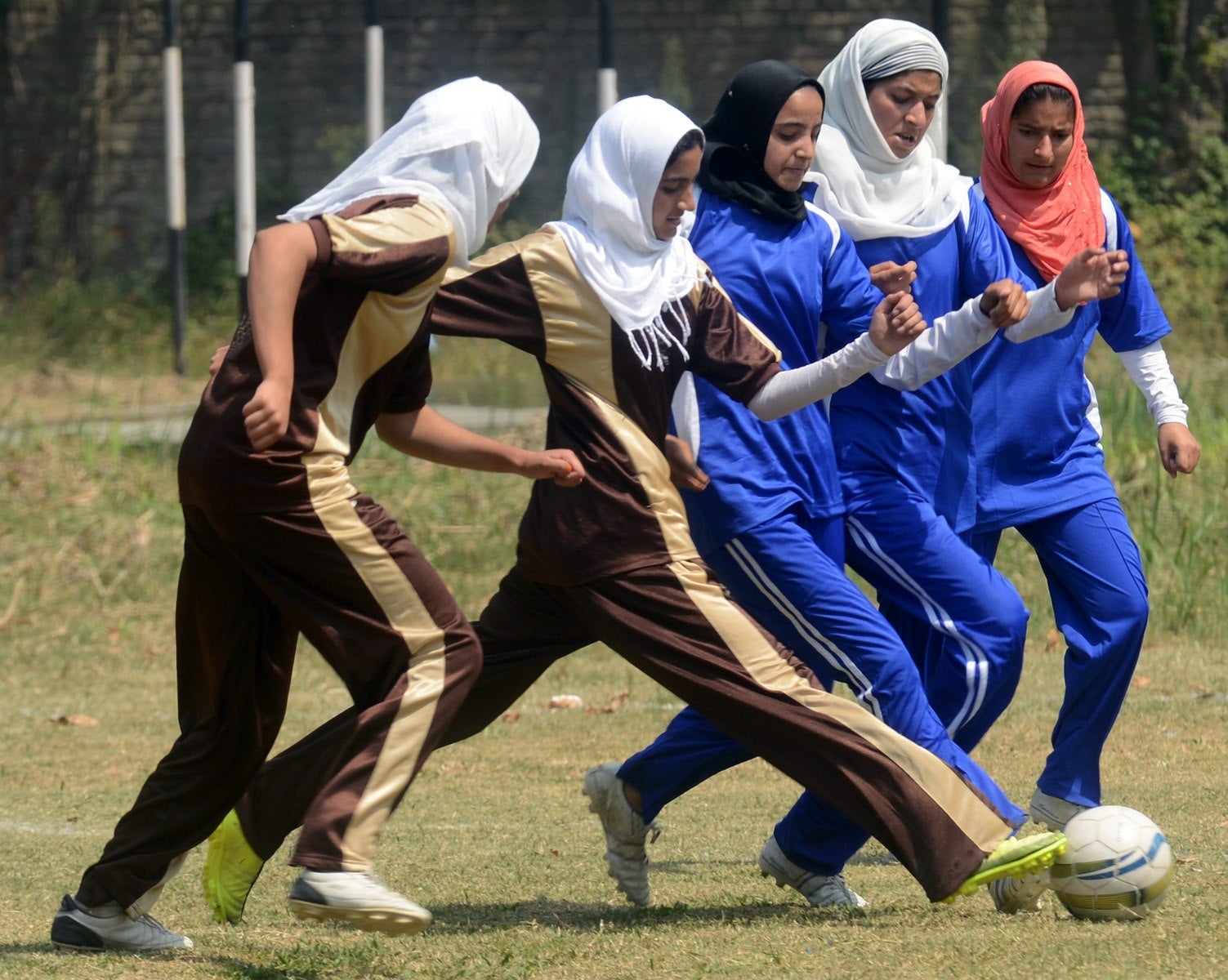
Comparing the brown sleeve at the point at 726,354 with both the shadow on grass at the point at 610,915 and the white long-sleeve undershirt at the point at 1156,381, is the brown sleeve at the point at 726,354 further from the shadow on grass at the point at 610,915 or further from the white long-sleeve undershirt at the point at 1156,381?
the white long-sleeve undershirt at the point at 1156,381

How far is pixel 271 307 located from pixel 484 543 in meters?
6.94

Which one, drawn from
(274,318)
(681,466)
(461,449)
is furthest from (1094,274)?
(274,318)

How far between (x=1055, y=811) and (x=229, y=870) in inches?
83.4

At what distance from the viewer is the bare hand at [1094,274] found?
4465 mm

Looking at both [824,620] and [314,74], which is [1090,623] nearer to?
[824,620]

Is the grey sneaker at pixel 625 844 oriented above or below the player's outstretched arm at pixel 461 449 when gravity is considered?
below

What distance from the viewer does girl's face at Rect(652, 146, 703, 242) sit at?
418 centimetres

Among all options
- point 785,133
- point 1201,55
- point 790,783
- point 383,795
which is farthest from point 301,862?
point 1201,55

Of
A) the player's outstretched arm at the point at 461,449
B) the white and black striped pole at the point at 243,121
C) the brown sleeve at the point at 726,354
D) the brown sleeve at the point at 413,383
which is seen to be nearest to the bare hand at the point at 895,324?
the brown sleeve at the point at 726,354

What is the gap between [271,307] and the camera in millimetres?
3504

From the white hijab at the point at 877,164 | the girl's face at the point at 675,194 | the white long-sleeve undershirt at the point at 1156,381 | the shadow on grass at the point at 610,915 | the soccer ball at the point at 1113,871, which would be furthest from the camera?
the white long-sleeve undershirt at the point at 1156,381

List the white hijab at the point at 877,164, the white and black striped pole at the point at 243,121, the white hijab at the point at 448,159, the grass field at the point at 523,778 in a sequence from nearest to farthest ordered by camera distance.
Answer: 1. the white hijab at the point at 448,159
2. the grass field at the point at 523,778
3. the white hijab at the point at 877,164
4. the white and black striped pole at the point at 243,121

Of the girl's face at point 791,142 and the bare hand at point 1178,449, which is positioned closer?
the girl's face at point 791,142

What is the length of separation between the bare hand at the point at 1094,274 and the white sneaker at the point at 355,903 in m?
2.11
